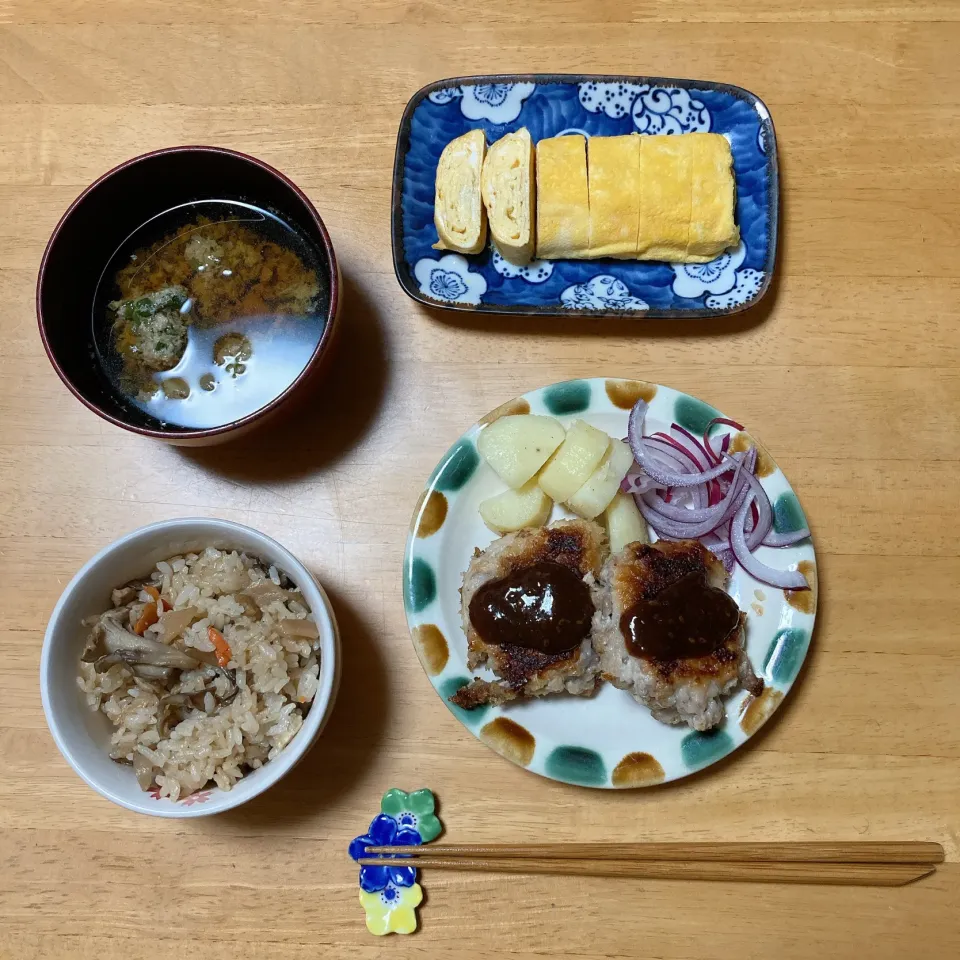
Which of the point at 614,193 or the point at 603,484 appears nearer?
the point at 603,484

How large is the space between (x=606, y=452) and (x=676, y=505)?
301 millimetres

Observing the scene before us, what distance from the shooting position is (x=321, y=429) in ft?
7.70

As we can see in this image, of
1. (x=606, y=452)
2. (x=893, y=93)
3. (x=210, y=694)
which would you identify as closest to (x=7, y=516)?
(x=210, y=694)

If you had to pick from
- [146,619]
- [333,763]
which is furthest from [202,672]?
[333,763]

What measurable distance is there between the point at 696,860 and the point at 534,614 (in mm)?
781

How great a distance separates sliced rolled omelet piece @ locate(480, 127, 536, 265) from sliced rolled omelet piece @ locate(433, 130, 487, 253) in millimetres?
28

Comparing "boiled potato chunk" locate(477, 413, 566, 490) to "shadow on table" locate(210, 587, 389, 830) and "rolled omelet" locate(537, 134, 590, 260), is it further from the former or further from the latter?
"shadow on table" locate(210, 587, 389, 830)

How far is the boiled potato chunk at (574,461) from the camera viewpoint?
2115 mm

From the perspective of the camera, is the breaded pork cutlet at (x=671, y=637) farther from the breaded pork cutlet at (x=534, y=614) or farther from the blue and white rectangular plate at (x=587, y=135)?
the blue and white rectangular plate at (x=587, y=135)

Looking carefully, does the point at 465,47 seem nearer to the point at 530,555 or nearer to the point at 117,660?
the point at 530,555

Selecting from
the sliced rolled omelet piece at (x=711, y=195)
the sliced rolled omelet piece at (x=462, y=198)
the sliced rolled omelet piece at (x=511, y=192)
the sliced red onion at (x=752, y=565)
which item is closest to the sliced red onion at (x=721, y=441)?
the sliced red onion at (x=752, y=565)

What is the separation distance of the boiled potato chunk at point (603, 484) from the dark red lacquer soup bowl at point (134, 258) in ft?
2.47

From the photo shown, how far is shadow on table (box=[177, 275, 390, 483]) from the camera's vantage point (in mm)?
2336

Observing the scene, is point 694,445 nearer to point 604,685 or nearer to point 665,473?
point 665,473
